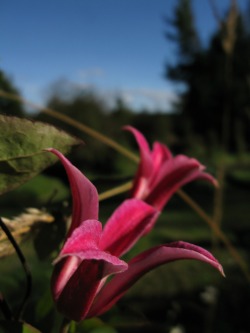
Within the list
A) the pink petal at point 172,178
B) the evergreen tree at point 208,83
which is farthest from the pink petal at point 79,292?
the evergreen tree at point 208,83

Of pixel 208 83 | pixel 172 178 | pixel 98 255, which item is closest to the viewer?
pixel 98 255

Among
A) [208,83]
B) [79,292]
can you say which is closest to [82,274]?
[79,292]

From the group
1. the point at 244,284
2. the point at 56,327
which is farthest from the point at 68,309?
the point at 244,284

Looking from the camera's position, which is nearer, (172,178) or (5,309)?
(5,309)

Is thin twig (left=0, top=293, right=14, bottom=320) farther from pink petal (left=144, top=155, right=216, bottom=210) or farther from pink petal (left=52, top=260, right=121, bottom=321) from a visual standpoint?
pink petal (left=144, top=155, right=216, bottom=210)

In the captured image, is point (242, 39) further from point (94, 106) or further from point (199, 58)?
point (94, 106)

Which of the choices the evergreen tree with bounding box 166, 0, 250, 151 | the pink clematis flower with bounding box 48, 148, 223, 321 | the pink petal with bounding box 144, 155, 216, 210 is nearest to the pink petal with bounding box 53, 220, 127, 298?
the pink clematis flower with bounding box 48, 148, 223, 321

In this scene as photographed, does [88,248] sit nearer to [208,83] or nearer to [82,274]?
[82,274]

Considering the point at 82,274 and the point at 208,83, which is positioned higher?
the point at 82,274
